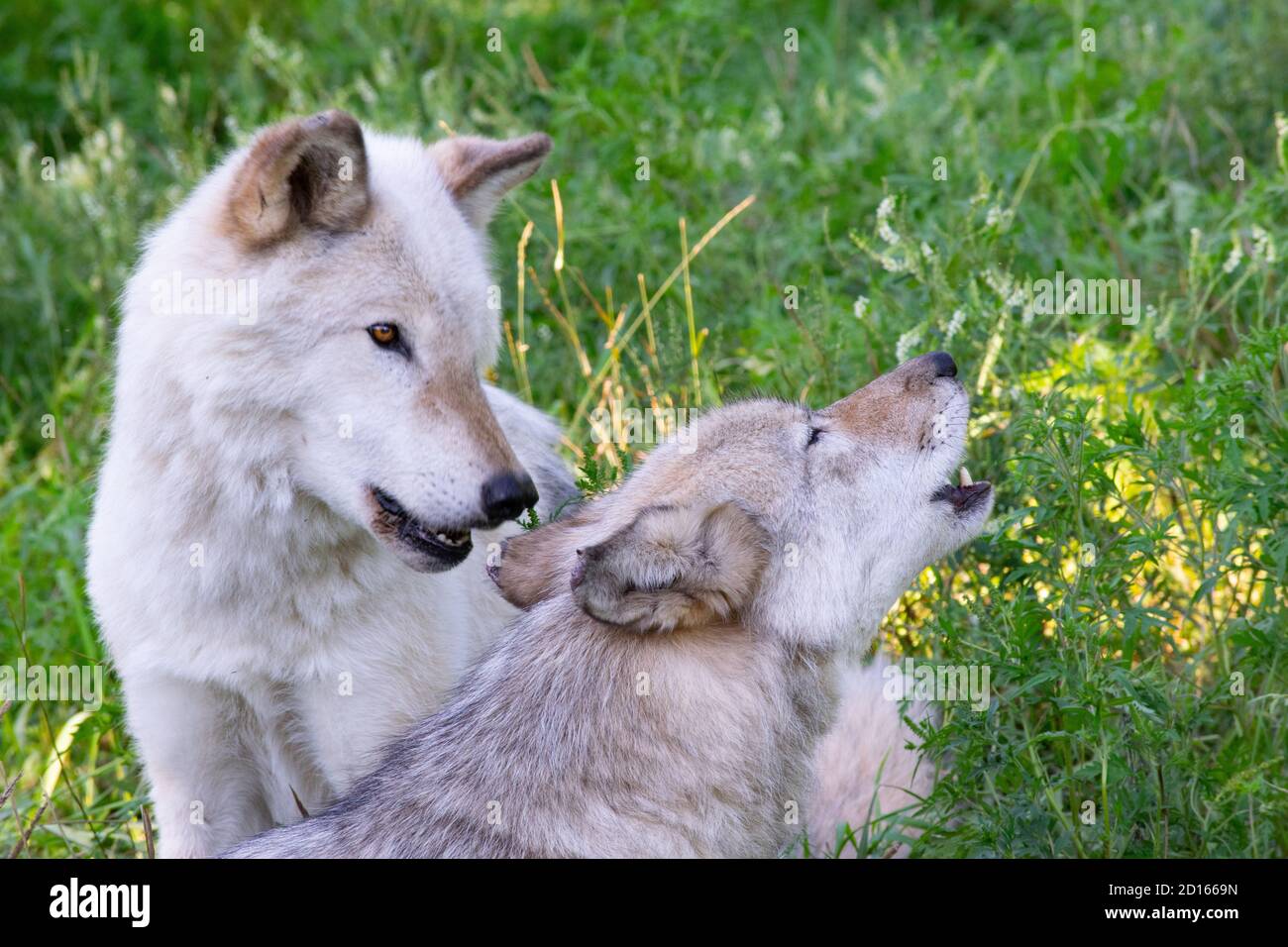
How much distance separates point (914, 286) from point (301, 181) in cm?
228

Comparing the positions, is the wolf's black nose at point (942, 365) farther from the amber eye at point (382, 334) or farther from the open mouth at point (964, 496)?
the amber eye at point (382, 334)

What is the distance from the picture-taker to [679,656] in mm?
3420

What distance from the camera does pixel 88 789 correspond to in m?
5.11

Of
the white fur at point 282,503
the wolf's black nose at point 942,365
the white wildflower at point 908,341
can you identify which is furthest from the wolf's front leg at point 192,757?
the white wildflower at point 908,341

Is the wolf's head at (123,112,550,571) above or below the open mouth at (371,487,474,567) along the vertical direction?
above

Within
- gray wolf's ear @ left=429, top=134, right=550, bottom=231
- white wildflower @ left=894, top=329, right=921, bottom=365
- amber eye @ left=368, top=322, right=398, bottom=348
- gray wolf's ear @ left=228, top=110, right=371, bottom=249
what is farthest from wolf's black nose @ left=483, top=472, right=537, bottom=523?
white wildflower @ left=894, top=329, right=921, bottom=365

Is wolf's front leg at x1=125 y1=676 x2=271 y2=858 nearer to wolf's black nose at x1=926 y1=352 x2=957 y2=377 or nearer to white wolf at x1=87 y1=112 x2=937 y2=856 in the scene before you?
white wolf at x1=87 y1=112 x2=937 y2=856

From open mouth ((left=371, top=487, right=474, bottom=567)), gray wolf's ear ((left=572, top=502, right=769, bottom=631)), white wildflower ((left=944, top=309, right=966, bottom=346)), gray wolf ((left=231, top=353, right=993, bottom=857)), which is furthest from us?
white wildflower ((left=944, top=309, right=966, bottom=346))

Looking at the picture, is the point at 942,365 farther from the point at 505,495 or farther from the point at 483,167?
the point at 483,167

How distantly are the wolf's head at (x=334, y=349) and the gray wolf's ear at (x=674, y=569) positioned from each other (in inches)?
20.6

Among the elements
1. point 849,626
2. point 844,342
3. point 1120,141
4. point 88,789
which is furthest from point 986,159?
point 88,789

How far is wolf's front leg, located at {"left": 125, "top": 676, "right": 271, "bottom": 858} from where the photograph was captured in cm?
412

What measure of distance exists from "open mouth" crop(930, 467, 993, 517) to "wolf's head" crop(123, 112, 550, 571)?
1.02m

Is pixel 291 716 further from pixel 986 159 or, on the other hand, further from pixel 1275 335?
pixel 986 159
